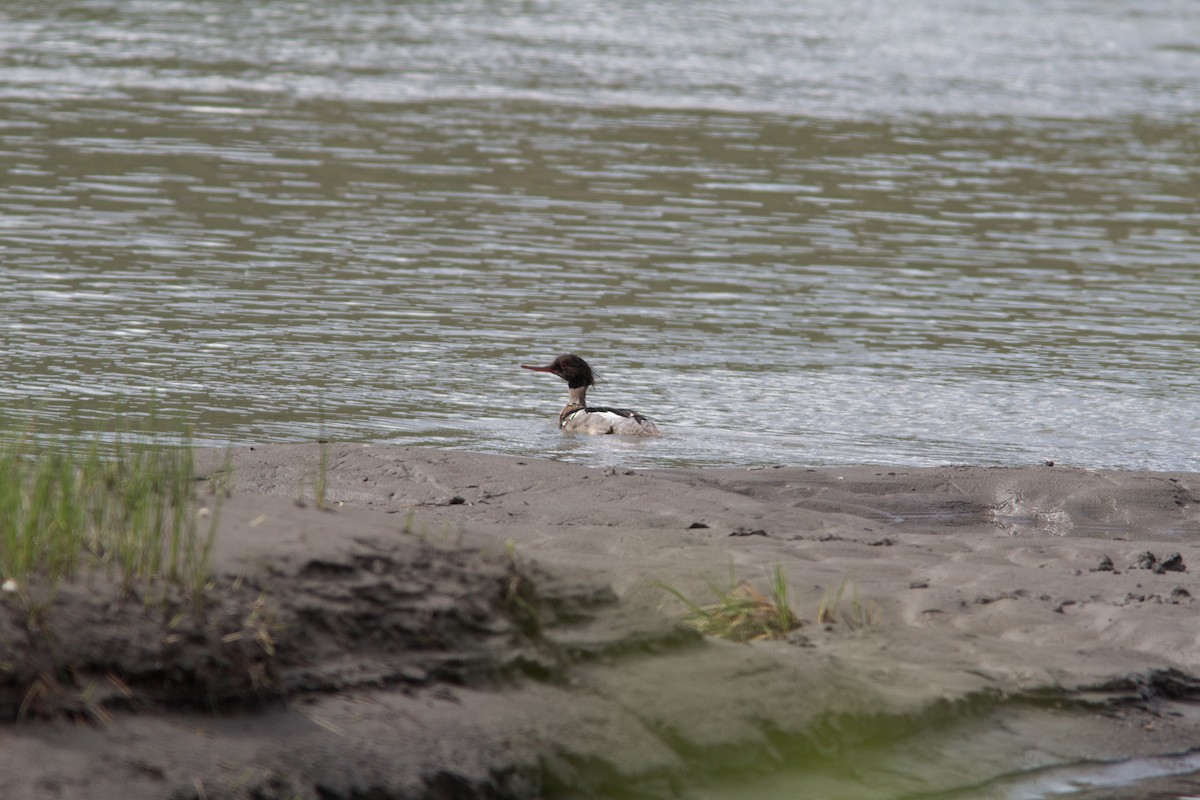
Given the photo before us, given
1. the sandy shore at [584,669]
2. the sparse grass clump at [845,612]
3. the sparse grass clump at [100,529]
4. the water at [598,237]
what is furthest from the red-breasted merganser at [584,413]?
the sparse grass clump at [100,529]

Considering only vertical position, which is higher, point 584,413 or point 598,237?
point 598,237

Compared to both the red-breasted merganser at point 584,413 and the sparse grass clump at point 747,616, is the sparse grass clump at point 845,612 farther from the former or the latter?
the red-breasted merganser at point 584,413

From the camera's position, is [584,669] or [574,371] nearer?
[584,669]

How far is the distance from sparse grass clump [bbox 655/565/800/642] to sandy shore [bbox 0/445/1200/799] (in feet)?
0.33

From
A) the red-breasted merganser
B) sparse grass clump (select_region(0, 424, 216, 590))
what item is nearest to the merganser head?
the red-breasted merganser

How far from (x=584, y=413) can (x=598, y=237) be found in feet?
21.6

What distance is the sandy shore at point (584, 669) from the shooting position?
4.98 metres

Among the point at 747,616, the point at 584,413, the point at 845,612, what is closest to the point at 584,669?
the point at 747,616

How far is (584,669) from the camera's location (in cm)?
585

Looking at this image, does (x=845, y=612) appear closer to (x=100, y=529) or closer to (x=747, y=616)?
(x=747, y=616)

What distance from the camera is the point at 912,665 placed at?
6348mm

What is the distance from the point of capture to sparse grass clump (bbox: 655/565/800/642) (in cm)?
645

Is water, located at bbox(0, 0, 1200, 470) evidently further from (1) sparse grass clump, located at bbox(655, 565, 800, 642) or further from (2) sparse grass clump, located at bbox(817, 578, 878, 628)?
(2) sparse grass clump, located at bbox(817, 578, 878, 628)

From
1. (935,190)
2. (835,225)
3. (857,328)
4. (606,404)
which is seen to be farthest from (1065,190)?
(606,404)
